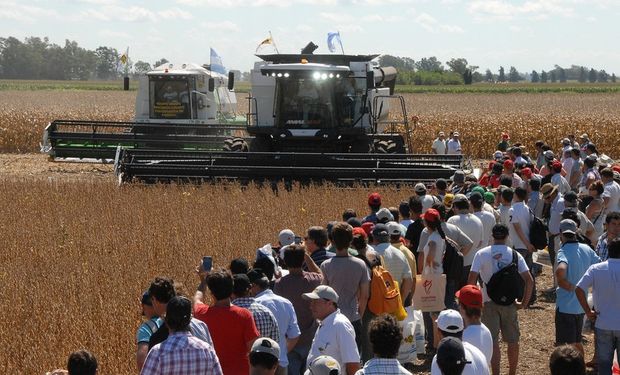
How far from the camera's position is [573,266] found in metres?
9.27

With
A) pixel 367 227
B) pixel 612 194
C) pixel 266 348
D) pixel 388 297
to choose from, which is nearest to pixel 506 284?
pixel 388 297

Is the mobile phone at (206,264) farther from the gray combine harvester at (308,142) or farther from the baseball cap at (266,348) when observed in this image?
the gray combine harvester at (308,142)

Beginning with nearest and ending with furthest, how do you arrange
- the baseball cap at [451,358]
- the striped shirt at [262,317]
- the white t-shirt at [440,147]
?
1. the baseball cap at [451,358]
2. the striped shirt at [262,317]
3. the white t-shirt at [440,147]

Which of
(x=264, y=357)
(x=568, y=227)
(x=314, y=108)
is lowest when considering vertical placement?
(x=264, y=357)

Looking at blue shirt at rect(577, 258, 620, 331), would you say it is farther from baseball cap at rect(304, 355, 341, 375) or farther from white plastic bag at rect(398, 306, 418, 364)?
baseball cap at rect(304, 355, 341, 375)

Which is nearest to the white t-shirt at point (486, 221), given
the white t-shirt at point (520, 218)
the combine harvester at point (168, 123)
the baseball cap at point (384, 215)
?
the white t-shirt at point (520, 218)

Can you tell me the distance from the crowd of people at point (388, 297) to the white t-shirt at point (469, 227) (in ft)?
0.04

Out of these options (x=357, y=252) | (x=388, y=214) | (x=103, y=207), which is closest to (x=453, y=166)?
(x=103, y=207)

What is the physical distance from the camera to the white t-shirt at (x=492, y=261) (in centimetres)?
923

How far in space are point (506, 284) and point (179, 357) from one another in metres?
4.04

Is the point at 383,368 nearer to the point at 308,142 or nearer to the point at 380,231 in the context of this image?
the point at 380,231

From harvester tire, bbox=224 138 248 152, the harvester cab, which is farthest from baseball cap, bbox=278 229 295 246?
harvester tire, bbox=224 138 248 152

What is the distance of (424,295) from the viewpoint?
1043 centimetres

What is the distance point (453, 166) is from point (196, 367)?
1589cm
